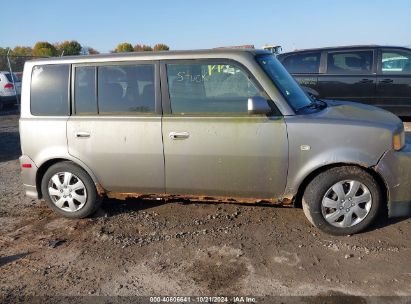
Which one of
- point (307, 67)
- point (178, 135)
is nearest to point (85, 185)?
point (178, 135)

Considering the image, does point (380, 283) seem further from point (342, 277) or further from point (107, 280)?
point (107, 280)

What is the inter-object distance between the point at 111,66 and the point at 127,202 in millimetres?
1776

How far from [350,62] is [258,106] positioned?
17.5 feet

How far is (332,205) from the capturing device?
4000 mm

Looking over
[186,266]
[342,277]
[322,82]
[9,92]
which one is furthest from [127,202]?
[9,92]

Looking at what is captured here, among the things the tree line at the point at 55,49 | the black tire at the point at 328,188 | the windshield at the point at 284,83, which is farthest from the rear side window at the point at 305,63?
the tree line at the point at 55,49

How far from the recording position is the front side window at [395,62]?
8.19m

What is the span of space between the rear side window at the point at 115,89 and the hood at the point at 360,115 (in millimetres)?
1830

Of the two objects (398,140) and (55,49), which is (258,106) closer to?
(398,140)

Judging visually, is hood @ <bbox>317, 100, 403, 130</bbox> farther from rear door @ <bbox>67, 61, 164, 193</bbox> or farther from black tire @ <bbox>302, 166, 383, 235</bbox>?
rear door @ <bbox>67, 61, 164, 193</bbox>

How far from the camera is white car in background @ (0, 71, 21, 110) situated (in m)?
16.2

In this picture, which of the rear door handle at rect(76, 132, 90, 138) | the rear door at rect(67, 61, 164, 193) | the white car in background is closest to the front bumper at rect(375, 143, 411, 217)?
the rear door at rect(67, 61, 164, 193)

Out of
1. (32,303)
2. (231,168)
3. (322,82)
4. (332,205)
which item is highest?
(322,82)

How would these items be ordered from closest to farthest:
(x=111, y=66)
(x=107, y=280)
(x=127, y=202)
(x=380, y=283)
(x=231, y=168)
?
(x=380, y=283), (x=107, y=280), (x=231, y=168), (x=111, y=66), (x=127, y=202)
